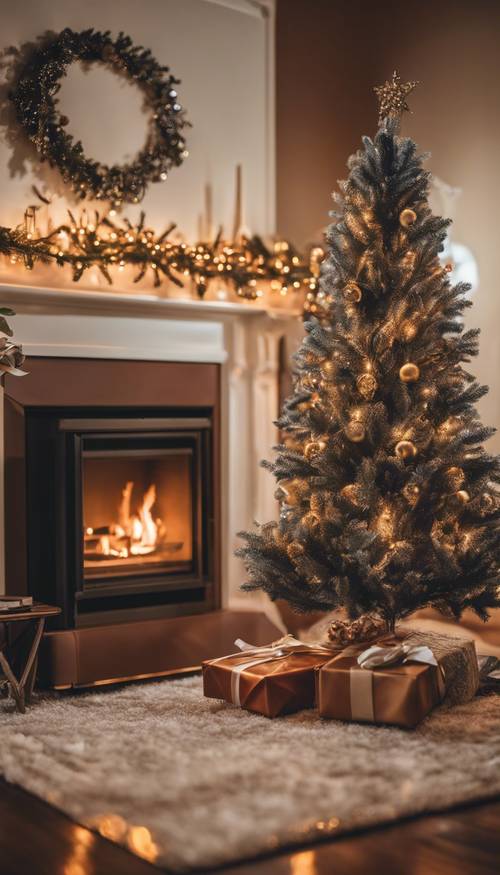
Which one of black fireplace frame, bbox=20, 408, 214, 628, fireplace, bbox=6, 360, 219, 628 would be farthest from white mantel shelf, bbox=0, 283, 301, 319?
black fireplace frame, bbox=20, 408, 214, 628

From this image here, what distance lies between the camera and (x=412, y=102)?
520 centimetres

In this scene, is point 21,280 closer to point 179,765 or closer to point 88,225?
point 88,225

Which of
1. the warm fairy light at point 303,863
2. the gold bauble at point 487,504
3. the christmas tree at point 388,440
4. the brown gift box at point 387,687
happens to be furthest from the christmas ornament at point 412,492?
the warm fairy light at point 303,863

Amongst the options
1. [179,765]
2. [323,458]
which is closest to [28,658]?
[179,765]

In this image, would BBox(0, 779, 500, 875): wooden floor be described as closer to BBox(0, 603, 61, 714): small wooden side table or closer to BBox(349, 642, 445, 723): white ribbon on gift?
BBox(349, 642, 445, 723): white ribbon on gift

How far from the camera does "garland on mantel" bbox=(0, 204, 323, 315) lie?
14.1 ft

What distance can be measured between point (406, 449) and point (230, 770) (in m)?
1.36

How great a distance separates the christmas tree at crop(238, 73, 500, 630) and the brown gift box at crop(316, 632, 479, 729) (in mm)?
272

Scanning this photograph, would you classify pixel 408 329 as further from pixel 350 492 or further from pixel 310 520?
pixel 310 520

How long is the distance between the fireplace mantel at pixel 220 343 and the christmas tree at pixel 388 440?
75 cm

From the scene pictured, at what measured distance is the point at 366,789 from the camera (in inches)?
112

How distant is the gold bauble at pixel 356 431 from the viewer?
3.93 meters

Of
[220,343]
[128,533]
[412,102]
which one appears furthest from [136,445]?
[412,102]

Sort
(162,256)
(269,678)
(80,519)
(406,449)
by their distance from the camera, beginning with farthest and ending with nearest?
(162,256), (80,519), (406,449), (269,678)
